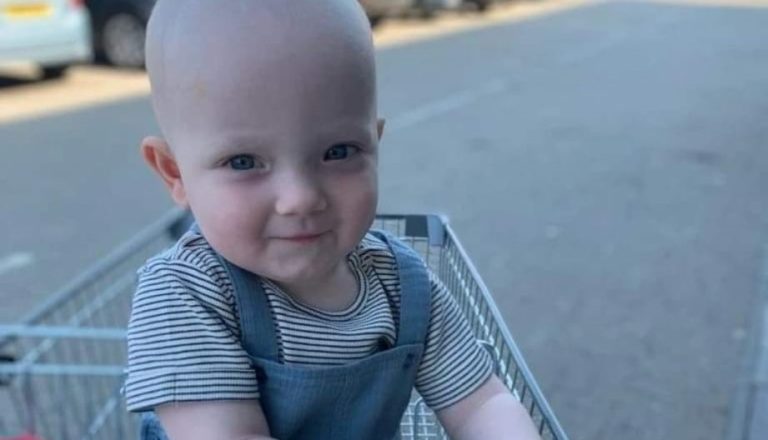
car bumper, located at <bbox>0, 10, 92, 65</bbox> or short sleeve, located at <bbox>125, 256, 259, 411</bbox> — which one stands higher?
short sleeve, located at <bbox>125, 256, 259, 411</bbox>

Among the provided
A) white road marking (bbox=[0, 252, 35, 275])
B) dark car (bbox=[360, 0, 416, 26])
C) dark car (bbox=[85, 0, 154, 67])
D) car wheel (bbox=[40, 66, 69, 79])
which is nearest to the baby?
white road marking (bbox=[0, 252, 35, 275])

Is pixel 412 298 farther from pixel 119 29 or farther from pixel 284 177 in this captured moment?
pixel 119 29

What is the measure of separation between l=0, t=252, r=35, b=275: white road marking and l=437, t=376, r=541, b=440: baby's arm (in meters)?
3.90

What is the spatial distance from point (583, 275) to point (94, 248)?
7.69ft

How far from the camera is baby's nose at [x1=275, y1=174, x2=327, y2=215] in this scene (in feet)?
4.17

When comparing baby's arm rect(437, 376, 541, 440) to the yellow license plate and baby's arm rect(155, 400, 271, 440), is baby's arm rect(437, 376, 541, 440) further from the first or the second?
the yellow license plate

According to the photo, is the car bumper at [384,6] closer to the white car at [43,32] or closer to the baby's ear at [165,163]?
the white car at [43,32]

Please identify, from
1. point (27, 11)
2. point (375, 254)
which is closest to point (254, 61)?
point (375, 254)

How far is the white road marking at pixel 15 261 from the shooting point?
5109 millimetres

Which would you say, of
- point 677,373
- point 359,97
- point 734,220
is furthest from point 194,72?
point 734,220

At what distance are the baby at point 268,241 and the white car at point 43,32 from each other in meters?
8.62

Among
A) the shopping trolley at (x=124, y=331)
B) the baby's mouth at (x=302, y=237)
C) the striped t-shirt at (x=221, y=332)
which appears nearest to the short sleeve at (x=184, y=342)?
the striped t-shirt at (x=221, y=332)

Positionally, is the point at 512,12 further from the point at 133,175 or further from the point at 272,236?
the point at 272,236

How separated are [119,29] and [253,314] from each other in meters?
10.4
